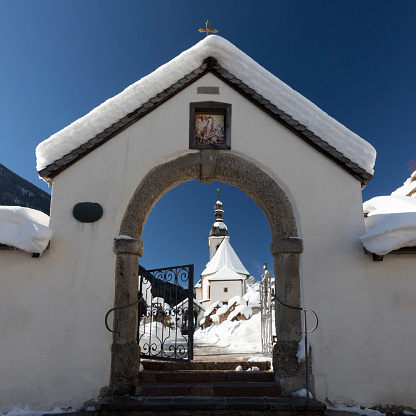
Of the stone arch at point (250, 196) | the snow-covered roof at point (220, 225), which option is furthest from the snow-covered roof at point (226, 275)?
the stone arch at point (250, 196)

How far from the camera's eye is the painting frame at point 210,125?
19.8 feet

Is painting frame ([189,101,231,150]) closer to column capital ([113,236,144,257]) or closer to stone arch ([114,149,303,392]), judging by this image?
stone arch ([114,149,303,392])

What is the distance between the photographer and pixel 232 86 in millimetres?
6234

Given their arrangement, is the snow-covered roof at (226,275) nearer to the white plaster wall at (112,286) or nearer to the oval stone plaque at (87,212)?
the white plaster wall at (112,286)

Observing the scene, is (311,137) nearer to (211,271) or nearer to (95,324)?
(95,324)

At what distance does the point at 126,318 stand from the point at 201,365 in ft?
5.37

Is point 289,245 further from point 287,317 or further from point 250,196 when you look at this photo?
point 250,196

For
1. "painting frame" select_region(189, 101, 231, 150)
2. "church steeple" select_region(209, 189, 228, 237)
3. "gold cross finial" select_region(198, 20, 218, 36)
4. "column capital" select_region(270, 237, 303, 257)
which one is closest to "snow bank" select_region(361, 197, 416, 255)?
"column capital" select_region(270, 237, 303, 257)

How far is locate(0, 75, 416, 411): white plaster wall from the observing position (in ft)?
16.7

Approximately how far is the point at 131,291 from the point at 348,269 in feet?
10.3

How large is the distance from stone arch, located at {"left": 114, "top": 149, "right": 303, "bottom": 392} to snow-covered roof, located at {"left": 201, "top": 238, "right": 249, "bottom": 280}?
32050 millimetres

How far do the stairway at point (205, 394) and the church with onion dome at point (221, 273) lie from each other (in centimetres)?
2994

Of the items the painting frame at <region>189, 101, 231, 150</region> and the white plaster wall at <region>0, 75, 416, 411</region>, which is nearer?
the white plaster wall at <region>0, 75, 416, 411</region>

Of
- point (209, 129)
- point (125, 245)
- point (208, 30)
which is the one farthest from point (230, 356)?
point (208, 30)
